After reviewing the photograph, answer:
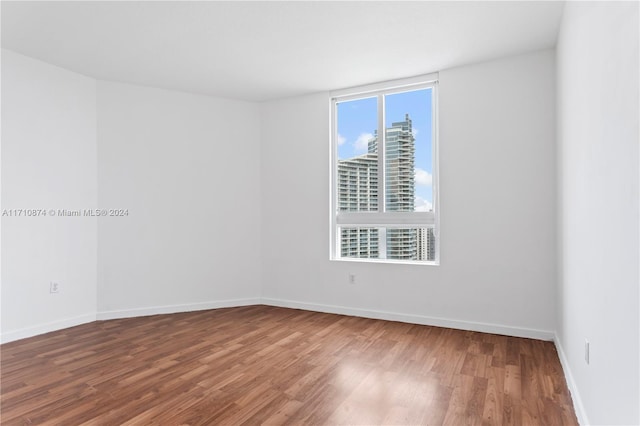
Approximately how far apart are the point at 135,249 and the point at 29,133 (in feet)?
5.35

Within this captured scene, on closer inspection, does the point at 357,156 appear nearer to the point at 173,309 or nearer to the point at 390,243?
the point at 390,243

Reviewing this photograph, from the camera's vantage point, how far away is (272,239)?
5223 millimetres

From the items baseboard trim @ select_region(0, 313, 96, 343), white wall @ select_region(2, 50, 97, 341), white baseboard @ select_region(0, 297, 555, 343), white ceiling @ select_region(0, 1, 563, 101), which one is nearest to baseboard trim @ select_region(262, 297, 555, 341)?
white baseboard @ select_region(0, 297, 555, 343)

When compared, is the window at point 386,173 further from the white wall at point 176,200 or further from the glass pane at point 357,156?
the white wall at point 176,200

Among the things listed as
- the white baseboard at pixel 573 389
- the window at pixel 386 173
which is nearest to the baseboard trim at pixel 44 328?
the window at pixel 386 173

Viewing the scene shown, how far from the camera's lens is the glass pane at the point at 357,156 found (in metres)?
4.72

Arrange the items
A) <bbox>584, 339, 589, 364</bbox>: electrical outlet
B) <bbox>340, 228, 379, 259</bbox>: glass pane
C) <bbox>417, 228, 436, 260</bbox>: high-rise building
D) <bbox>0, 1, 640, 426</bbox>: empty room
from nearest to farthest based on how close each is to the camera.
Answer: <bbox>584, 339, 589, 364</bbox>: electrical outlet
<bbox>0, 1, 640, 426</bbox>: empty room
<bbox>417, 228, 436, 260</bbox>: high-rise building
<bbox>340, 228, 379, 259</bbox>: glass pane

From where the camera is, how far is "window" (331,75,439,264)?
433cm

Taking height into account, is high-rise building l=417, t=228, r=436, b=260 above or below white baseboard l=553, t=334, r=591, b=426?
above

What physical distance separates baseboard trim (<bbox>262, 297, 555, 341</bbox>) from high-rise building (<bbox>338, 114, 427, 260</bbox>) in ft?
2.20

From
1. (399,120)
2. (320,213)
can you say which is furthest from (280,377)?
(399,120)

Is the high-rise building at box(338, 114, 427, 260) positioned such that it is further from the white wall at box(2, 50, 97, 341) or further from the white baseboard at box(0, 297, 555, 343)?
the white wall at box(2, 50, 97, 341)

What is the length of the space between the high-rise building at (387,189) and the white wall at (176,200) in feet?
4.33

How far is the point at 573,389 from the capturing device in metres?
2.39
